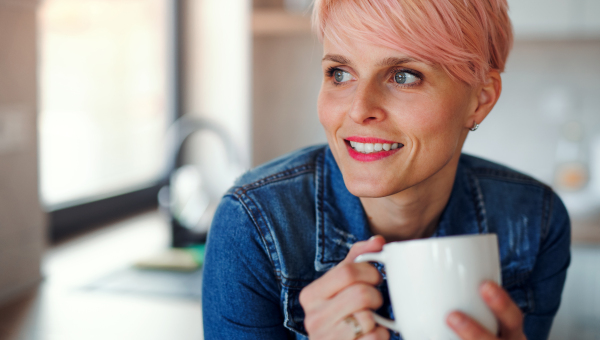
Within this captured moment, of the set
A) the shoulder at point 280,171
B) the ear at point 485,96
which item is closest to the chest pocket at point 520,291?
the ear at point 485,96

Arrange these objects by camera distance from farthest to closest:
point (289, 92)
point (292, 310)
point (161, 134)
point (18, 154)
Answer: point (161, 134) < point (289, 92) < point (18, 154) < point (292, 310)

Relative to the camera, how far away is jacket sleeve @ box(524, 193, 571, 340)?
106 cm

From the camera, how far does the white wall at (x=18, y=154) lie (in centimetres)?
146

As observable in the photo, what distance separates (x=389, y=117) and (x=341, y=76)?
0.37 ft

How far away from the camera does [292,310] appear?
0.93 meters

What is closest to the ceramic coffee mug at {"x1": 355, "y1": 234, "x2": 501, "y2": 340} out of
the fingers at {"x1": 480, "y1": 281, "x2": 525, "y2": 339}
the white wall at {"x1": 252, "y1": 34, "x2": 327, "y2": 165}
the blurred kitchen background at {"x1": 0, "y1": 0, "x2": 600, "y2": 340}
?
the fingers at {"x1": 480, "y1": 281, "x2": 525, "y2": 339}

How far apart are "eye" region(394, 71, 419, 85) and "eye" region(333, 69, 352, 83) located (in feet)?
0.24

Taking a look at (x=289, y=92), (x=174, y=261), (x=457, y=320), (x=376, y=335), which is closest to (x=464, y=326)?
(x=457, y=320)

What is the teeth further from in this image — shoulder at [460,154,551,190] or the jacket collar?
shoulder at [460,154,551,190]

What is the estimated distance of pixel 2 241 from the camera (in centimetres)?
146

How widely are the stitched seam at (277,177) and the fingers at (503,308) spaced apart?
0.44m

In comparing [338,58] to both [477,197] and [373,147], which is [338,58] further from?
[477,197]

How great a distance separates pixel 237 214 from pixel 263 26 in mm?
1591

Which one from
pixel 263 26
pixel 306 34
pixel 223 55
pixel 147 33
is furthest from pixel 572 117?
pixel 147 33
